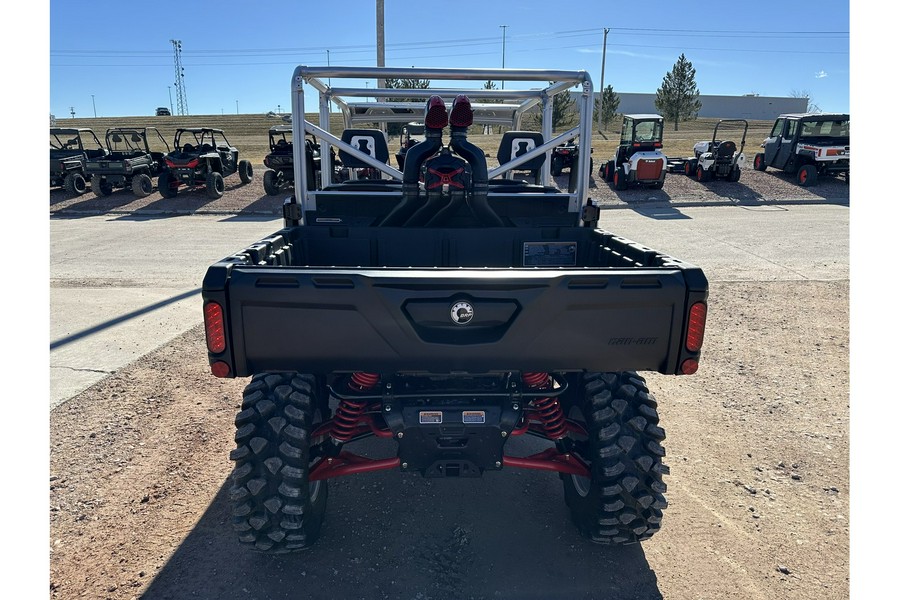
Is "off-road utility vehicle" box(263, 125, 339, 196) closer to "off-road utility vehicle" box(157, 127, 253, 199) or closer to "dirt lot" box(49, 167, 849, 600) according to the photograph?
"off-road utility vehicle" box(157, 127, 253, 199)

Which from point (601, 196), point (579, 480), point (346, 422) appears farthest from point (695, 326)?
point (601, 196)

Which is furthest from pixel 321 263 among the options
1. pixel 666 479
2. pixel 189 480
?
pixel 666 479

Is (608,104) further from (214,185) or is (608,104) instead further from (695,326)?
(695,326)

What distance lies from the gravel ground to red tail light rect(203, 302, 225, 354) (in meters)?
14.6

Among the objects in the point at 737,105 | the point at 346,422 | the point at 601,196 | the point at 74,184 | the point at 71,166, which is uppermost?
the point at 737,105

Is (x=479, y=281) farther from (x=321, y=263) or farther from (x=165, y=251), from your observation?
(x=165, y=251)

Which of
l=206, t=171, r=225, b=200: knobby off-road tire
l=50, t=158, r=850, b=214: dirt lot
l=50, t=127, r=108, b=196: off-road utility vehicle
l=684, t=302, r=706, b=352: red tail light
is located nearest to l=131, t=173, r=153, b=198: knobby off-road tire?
l=50, t=158, r=850, b=214: dirt lot

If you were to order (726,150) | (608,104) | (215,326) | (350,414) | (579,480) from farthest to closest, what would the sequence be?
(608,104) < (726,150) < (579,480) < (350,414) < (215,326)

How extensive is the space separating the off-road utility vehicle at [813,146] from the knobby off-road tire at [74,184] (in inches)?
935

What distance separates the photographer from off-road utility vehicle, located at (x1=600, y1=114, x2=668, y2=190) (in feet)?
59.4

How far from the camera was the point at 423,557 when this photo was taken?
113 inches

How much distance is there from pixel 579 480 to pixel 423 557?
901 millimetres

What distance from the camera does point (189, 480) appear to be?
11.4 feet

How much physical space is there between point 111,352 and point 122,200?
1455 centimetres
